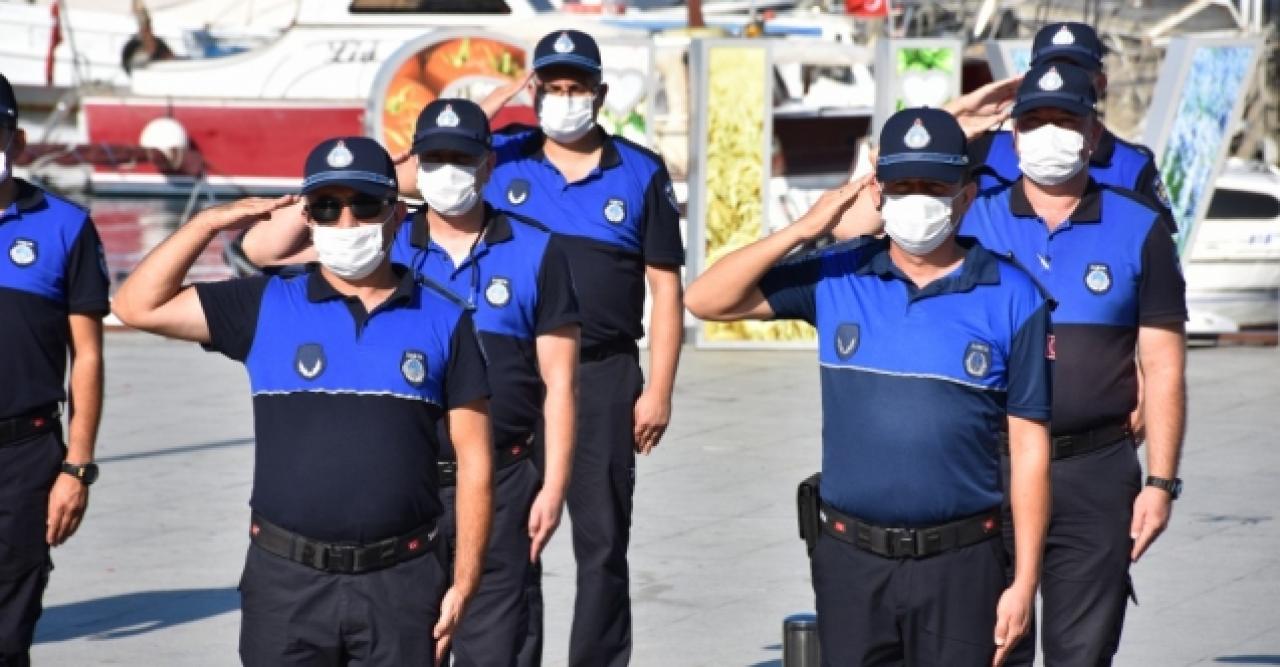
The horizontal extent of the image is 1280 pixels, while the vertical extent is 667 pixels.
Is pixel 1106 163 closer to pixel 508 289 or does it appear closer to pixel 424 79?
pixel 508 289

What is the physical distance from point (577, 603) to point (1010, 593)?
99.9 inches

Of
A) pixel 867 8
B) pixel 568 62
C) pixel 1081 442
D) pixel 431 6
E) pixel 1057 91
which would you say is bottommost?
pixel 1081 442

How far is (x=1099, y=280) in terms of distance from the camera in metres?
7.02

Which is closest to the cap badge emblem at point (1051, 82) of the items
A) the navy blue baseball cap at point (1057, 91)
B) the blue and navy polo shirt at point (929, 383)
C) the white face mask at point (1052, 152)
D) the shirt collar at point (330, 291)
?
the navy blue baseball cap at point (1057, 91)

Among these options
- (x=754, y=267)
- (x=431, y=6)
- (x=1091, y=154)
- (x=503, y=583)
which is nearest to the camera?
(x=754, y=267)

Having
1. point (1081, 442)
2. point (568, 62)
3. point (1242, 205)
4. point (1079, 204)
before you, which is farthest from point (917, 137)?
point (1242, 205)

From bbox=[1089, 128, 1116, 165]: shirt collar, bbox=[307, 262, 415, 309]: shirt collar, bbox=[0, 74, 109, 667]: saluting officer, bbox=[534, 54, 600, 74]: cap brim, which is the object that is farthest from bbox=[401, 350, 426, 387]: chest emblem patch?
bbox=[1089, 128, 1116, 165]: shirt collar

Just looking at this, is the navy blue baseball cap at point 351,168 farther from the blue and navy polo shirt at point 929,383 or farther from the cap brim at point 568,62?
the cap brim at point 568,62

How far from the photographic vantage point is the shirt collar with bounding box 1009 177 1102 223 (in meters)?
7.11

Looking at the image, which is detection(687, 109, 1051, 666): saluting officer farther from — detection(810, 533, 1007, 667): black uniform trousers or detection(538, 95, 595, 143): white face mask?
detection(538, 95, 595, 143): white face mask

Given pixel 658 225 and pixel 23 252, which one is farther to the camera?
pixel 658 225

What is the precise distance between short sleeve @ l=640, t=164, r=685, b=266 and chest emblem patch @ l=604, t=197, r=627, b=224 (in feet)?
0.31

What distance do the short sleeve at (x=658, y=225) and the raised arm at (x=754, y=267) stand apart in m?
1.92

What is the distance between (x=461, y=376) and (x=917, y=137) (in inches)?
50.2
